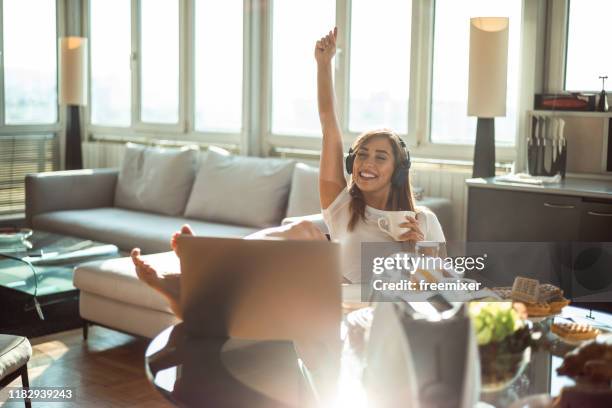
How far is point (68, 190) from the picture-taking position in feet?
17.9

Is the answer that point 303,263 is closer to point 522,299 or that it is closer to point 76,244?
point 522,299

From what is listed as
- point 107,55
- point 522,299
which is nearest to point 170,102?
point 107,55

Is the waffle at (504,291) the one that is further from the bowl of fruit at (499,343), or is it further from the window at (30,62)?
the window at (30,62)

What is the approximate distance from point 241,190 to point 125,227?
2.33 feet

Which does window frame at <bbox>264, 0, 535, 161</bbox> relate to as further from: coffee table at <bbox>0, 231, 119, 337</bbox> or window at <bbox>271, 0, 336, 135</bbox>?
coffee table at <bbox>0, 231, 119, 337</bbox>

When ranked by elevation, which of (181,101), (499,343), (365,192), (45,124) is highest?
(181,101)

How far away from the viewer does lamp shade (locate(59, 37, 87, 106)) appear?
6.01 meters

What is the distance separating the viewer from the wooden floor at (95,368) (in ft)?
9.93

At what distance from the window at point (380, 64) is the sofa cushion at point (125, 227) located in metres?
1.02

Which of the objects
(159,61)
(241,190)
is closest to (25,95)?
(159,61)

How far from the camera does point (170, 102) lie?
19.9 feet

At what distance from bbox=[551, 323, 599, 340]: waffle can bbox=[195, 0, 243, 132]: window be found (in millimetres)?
3978

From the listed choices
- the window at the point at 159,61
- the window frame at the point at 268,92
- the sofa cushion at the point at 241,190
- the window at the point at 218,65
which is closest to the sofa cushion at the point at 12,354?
the sofa cushion at the point at 241,190

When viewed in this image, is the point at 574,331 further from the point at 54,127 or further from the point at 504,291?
the point at 54,127
